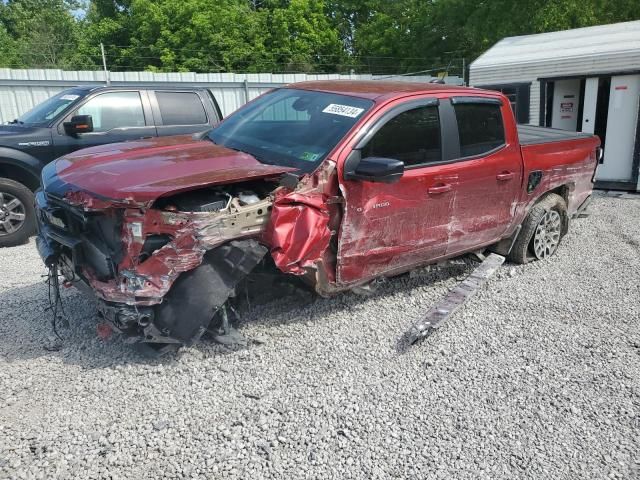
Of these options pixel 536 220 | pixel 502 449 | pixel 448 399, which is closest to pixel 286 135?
pixel 448 399

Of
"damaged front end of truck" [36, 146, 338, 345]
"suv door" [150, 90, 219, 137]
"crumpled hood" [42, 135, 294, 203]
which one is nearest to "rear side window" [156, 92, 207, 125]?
"suv door" [150, 90, 219, 137]

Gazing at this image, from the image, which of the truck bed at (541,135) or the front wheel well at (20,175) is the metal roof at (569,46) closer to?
the truck bed at (541,135)

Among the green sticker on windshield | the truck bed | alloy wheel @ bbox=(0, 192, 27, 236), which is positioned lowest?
alloy wheel @ bbox=(0, 192, 27, 236)

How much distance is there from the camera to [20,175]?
6.53m

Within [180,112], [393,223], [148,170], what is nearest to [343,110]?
[393,223]

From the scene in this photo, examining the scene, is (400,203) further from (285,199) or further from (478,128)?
(478,128)

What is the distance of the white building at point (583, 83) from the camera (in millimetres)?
10015

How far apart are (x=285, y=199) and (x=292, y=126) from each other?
1.01 m

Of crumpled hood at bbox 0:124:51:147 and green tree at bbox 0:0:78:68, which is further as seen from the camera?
green tree at bbox 0:0:78:68

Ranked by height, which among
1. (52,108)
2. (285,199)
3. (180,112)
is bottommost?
(285,199)

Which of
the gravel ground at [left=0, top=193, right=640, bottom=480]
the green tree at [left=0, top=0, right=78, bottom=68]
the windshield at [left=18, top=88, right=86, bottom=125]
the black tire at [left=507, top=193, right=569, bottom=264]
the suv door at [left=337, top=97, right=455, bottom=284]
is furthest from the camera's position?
the green tree at [left=0, top=0, right=78, bottom=68]

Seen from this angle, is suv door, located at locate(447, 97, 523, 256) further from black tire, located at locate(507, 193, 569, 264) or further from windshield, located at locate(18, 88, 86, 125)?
A: windshield, located at locate(18, 88, 86, 125)

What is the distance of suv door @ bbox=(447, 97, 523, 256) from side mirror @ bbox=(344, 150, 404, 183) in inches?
41.1

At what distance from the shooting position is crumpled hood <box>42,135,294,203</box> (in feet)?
9.86
